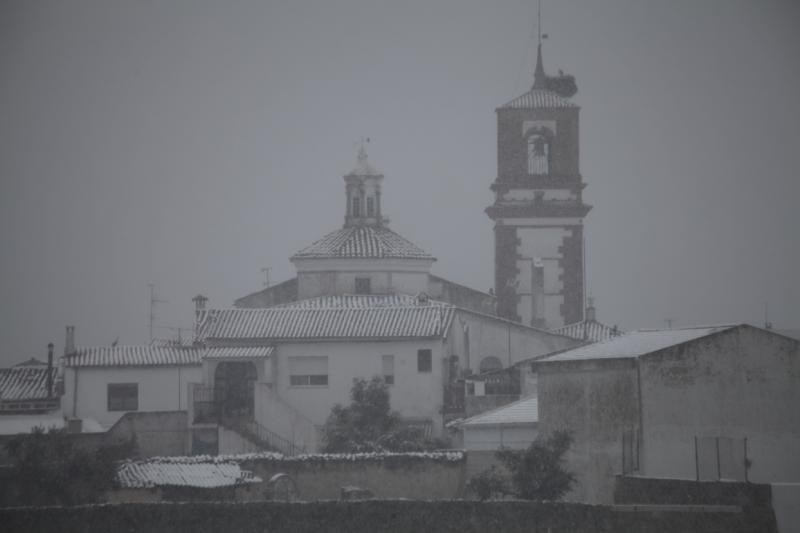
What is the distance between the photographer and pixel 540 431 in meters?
46.3

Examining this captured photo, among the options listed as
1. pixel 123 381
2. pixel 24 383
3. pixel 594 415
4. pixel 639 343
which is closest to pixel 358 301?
pixel 123 381

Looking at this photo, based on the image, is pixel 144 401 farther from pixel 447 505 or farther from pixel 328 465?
pixel 447 505

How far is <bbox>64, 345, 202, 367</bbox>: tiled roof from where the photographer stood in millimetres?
64250

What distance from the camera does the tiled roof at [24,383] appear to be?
67.5 m

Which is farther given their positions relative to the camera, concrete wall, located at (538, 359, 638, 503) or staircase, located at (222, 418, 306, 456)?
staircase, located at (222, 418, 306, 456)

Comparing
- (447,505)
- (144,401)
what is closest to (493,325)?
(144,401)

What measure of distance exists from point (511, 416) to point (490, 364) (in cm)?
1470

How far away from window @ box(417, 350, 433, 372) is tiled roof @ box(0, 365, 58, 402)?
1405cm

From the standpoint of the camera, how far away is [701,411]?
41.4 m

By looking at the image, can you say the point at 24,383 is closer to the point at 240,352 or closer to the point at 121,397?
the point at 121,397

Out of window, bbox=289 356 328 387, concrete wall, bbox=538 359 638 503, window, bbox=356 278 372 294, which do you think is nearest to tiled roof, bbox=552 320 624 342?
window, bbox=356 278 372 294

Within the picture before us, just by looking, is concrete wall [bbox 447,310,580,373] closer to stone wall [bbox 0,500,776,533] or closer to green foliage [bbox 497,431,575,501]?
green foliage [bbox 497,431,575,501]

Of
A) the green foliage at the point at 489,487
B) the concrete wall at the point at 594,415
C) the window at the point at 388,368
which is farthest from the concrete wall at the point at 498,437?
the window at the point at 388,368

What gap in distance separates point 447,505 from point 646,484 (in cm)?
403
